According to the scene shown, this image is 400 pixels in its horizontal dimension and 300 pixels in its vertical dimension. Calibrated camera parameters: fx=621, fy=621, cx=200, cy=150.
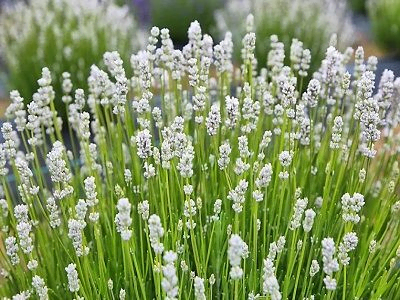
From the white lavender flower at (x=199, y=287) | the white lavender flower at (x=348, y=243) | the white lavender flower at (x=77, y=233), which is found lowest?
the white lavender flower at (x=199, y=287)

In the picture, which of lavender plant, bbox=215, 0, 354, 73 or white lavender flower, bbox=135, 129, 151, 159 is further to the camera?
lavender plant, bbox=215, 0, 354, 73

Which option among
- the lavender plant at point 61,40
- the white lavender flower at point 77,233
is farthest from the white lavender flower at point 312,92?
the lavender plant at point 61,40

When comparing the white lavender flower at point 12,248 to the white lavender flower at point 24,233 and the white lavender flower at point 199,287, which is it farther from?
the white lavender flower at point 199,287

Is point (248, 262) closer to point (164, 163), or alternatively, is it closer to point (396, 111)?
point (164, 163)

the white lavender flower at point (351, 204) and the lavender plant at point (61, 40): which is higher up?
the lavender plant at point (61, 40)

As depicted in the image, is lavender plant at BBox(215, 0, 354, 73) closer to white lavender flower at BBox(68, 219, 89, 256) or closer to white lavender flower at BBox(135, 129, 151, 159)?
white lavender flower at BBox(135, 129, 151, 159)

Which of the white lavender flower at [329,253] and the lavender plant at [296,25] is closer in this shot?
the white lavender flower at [329,253]

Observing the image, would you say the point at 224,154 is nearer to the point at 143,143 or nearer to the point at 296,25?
the point at 143,143

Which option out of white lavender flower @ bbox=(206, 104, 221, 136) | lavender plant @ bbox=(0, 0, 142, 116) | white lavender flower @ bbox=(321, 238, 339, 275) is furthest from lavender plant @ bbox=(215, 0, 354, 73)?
white lavender flower @ bbox=(321, 238, 339, 275)

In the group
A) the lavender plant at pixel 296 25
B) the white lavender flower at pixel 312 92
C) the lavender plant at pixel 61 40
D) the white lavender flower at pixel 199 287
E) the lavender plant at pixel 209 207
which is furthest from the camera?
the lavender plant at pixel 296 25
